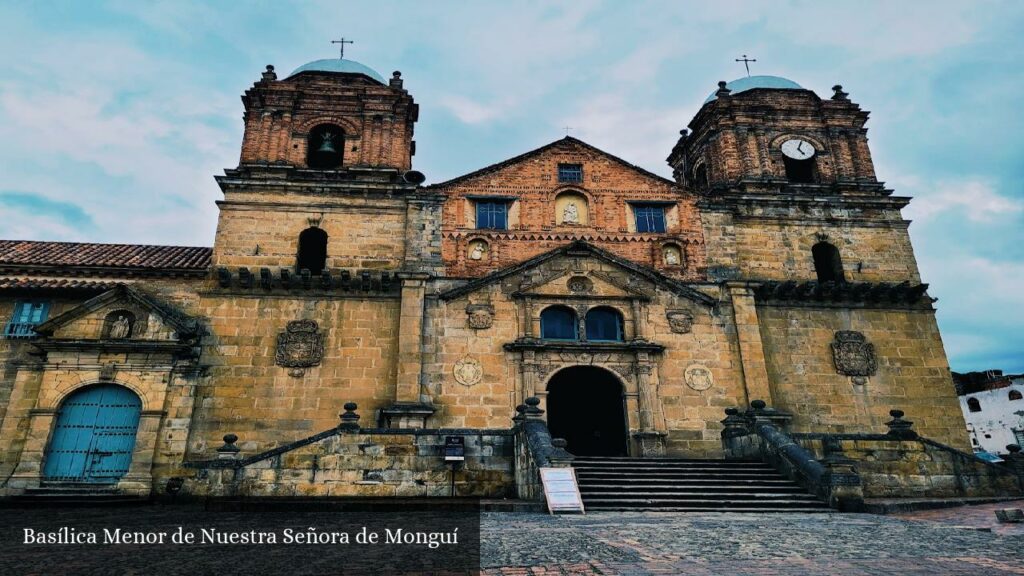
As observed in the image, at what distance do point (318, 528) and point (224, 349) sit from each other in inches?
462

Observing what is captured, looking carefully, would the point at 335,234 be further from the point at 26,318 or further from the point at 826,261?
the point at 826,261

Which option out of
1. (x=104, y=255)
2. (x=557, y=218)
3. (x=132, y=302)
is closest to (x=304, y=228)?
(x=132, y=302)

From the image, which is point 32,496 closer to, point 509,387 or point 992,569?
point 509,387

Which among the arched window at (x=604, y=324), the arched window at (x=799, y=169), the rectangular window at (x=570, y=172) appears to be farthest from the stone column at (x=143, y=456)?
the arched window at (x=799, y=169)

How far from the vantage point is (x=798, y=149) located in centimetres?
2481

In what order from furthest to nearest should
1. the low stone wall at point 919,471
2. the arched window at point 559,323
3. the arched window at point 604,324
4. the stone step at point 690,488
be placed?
1. the arched window at point 604,324
2. the arched window at point 559,323
3. the low stone wall at point 919,471
4. the stone step at point 690,488

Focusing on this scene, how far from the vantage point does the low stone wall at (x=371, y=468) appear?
13203mm

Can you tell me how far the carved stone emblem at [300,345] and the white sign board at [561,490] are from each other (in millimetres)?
9911

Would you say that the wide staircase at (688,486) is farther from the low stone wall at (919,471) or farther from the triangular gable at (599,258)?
the triangular gable at (599,258)

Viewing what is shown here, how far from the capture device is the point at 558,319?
2002 cm

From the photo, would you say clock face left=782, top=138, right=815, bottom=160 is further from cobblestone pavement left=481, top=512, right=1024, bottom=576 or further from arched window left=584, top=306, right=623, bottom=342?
cobblestone pavement left=481, top=512, right=1024, bottom=576

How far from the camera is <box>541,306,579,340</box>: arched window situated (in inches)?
774

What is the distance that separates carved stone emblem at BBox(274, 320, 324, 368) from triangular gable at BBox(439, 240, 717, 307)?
14.1 ft

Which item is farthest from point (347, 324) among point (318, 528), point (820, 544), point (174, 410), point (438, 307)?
point (820, 544)
